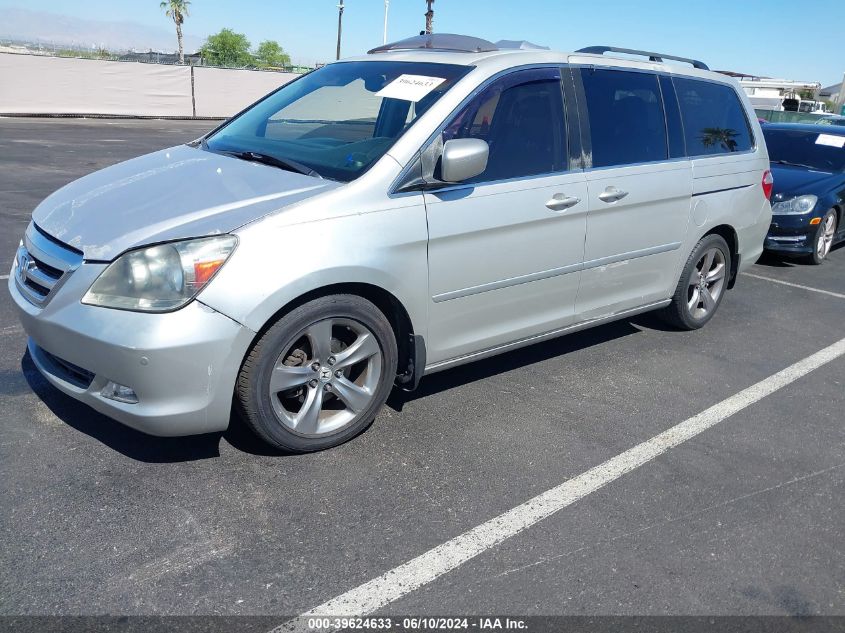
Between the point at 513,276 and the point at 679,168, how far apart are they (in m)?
1.69

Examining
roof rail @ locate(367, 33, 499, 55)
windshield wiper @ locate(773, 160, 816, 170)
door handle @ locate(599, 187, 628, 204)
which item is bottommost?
windshield wiper @ locate(773, 160, 816, 170)

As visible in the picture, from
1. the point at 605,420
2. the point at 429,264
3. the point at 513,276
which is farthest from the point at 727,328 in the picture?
the point at 429,264

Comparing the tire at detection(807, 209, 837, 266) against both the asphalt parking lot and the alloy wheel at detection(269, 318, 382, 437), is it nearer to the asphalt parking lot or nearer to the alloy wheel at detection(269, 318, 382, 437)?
the asphalt parking lot

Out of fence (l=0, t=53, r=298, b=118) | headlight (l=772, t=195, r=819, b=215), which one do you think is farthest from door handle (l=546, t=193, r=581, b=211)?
fence (l=0, t=53, r=298, b=118)

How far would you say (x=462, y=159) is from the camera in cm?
347

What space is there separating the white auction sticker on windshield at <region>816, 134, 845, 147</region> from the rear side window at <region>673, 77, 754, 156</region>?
4.50 m

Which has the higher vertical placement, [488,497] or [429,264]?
[429,264]

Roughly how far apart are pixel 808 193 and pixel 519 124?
229 inches

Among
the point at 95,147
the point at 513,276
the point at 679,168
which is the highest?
the point at 679,168

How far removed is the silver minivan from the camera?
303 centimetres

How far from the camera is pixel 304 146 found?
4000mm

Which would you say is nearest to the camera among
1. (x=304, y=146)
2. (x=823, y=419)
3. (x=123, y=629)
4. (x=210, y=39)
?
(x=123, y=629)

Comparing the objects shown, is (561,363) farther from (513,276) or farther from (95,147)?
(95,147)

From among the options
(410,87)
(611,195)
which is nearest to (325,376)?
(410,87)
